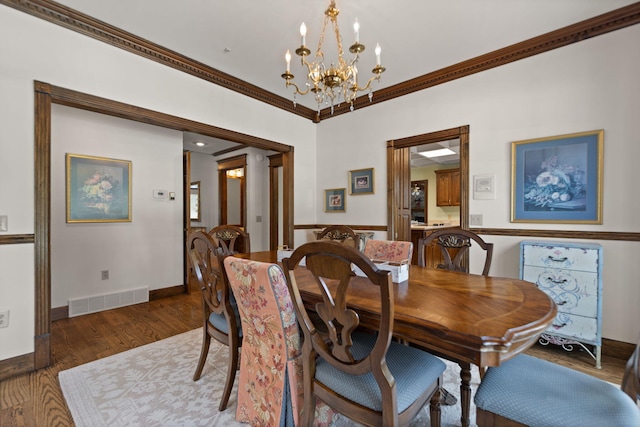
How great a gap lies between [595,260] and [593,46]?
1829 mm

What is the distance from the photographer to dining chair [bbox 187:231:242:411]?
1679 millimetres

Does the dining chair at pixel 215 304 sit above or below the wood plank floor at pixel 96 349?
above

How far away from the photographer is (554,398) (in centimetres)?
98

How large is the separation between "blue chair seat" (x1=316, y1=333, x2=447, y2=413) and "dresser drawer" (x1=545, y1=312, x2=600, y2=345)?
5.58 feet

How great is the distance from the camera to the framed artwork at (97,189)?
335cm

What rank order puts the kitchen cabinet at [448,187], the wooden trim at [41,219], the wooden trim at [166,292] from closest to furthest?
the wooden trim at [41,219] < the wooden trim at [166,292] < the kitchen cabinet at [448,187]

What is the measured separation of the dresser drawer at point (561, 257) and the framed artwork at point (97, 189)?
4.58 meters

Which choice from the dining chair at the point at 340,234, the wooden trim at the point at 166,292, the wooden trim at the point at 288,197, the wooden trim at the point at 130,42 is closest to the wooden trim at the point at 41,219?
the wooden trim at the point at 130,42

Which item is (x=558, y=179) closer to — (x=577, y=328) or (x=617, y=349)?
(x=577, y=328)

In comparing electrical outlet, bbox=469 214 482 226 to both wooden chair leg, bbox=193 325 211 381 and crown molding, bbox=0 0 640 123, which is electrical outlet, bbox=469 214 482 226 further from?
wooden chair leg, bbox=193 325 211 381

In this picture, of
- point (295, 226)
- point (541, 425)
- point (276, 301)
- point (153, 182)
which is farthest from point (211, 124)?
point (541, 425)

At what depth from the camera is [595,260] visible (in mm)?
2232

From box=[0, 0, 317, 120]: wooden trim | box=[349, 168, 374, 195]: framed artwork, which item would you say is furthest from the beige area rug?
box=[0, 0, 317, 120]: wooden trim

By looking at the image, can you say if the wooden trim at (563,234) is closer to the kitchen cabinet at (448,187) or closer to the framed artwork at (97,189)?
the kitchen cabinet at (448,187)
